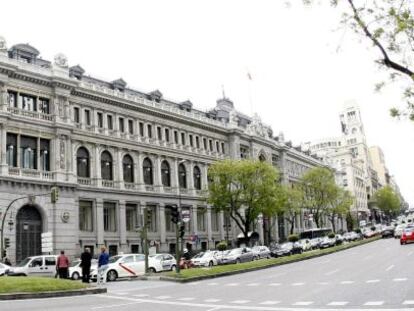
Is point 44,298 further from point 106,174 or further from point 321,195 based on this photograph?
point 321,195

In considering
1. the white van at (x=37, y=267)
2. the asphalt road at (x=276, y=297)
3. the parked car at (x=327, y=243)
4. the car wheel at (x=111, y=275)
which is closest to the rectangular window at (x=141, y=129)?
the parked car at (x=327, y=243)

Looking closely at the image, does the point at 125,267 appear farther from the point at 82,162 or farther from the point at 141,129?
the point at 141,129

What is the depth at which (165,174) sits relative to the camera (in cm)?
5997

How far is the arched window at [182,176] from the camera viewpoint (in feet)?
203

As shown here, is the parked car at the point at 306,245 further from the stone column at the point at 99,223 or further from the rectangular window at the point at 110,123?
the rectangular window at the point at 110,123

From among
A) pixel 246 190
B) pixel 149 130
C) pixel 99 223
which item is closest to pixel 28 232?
pixel 99 223

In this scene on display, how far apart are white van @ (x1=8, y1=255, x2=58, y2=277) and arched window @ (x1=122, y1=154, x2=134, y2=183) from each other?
2189cm

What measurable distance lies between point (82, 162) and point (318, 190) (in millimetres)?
41818

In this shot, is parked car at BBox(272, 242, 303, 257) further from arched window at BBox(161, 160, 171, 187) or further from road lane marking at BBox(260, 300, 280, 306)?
road lane marking at BBox(260, 300, 280, 306)

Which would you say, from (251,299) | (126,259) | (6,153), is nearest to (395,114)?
(251,299)

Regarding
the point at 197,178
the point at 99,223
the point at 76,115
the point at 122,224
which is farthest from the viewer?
the point at 197,178

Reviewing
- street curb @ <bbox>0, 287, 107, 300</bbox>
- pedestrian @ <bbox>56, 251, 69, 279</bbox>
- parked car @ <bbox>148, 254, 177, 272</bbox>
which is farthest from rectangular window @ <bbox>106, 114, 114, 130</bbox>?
street curb @ <bbox>0, 287, 107, 300</bbox>

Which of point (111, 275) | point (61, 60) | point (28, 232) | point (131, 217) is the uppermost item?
point (61, 60)

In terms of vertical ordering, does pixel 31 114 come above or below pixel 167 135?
below
